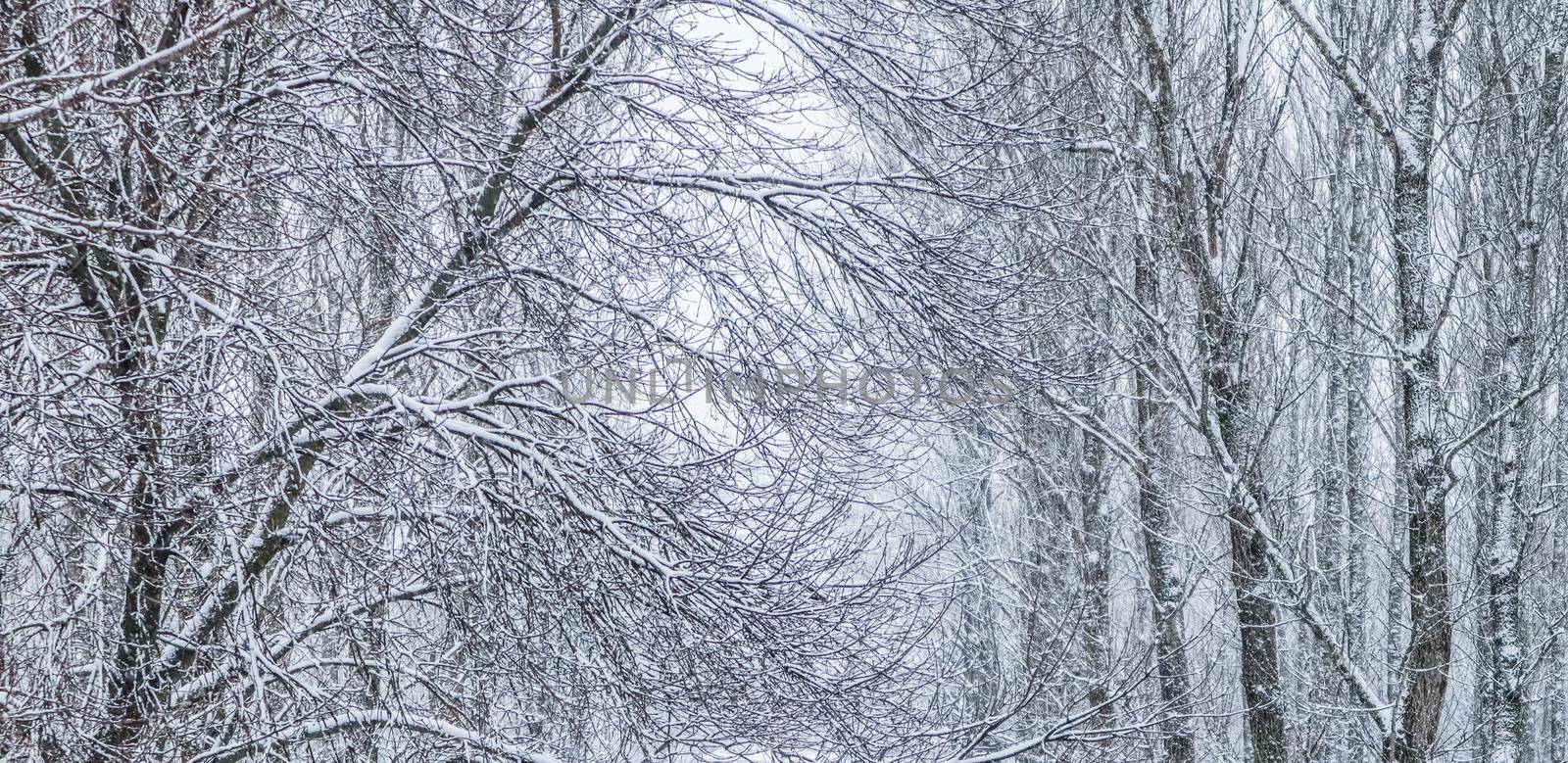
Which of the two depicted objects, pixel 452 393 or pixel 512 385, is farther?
pixel 452 393

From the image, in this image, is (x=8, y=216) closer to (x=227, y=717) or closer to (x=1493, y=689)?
(x=227, y=717)

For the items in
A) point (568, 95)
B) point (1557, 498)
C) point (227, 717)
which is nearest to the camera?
point (227, 717)

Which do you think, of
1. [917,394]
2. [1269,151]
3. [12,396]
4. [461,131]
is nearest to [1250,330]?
[1269,151]

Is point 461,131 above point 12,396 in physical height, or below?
above

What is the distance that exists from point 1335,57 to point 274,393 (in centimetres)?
729

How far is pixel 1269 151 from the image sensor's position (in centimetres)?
902

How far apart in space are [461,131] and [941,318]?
2.18 m

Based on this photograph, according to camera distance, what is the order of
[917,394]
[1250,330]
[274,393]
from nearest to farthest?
[274,393]
[917,394]
[1250,330]

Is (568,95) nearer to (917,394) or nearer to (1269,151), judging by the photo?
(917,394)

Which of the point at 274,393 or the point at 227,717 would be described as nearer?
the point at 274,393

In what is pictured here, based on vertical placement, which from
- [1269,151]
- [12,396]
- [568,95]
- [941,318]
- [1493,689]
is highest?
[1269,151]

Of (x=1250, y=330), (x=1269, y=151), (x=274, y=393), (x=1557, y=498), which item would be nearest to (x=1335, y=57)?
(x=1269, y=151)

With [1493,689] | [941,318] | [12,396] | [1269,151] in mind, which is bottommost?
[1493,689]

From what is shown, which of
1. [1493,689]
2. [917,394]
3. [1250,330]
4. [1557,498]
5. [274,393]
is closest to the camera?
[274,393]
